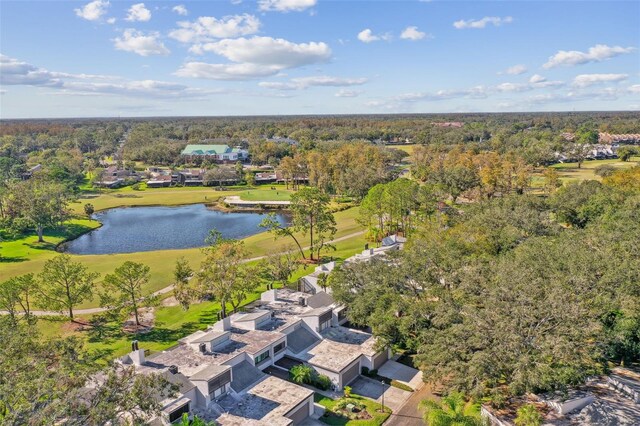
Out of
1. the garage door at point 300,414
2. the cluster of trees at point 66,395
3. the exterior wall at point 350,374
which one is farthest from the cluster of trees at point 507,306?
the cluster of trees at point 66,395

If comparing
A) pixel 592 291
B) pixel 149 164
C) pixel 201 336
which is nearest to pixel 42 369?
pixel 201 336

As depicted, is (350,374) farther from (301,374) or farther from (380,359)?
(301,374)

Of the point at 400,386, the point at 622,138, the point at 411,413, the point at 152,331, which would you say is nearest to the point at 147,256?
the point at 152,331

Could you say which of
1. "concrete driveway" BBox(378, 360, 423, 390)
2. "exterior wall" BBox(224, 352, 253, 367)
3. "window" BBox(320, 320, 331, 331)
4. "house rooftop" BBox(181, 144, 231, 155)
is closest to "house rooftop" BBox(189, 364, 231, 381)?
"exterior wall" BBox(224, 352, 253, 367)

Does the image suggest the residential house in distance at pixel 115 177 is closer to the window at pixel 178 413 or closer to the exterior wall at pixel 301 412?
the window at pixel 178 413

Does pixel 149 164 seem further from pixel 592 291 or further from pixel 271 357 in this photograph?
pixel 592 291

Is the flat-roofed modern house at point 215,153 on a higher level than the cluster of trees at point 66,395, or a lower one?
higher
